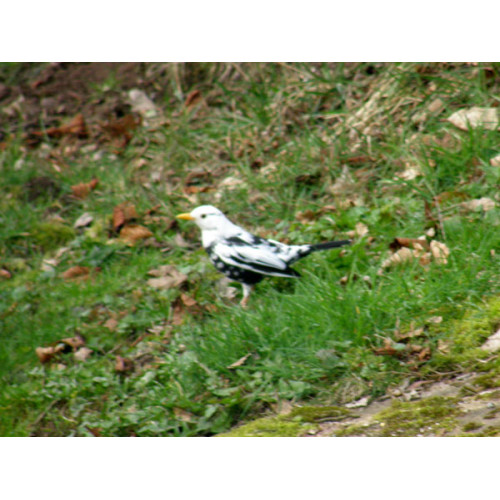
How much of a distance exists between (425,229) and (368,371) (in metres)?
1.38

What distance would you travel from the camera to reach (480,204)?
12.9ft

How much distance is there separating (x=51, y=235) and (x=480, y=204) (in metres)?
3.58

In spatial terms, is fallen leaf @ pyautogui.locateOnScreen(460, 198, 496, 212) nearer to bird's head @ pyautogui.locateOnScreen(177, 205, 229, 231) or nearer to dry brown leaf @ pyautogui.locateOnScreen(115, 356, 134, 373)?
bird's head @ pyautogui.locateOnScreen(177, 205, 229, 231)

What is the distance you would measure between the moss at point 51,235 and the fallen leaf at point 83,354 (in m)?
1.62

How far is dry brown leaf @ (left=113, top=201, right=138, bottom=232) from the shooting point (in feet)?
17.4

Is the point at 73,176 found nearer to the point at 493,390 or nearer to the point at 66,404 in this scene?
the point at 66,404

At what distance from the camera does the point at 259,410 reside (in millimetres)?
3172

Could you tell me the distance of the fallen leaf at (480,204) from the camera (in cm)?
392

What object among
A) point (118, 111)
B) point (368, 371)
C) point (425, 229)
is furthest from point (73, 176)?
point (368, 371)

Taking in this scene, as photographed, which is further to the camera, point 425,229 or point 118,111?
point 118,111

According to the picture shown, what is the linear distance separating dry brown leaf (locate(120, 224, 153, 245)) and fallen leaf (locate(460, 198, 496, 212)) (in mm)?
2483

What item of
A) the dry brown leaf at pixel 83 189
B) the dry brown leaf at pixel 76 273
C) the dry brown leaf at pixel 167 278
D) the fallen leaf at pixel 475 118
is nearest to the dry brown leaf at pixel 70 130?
the dry brown leaf at pixel 83 189

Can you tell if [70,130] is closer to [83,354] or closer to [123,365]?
[83,354]

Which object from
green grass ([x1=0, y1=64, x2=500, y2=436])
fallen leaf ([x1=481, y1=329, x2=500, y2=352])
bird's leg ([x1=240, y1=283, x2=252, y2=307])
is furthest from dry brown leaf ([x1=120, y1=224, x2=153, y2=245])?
fallen leaf ([x1=481, y1=329, x2=500, y2=352])
